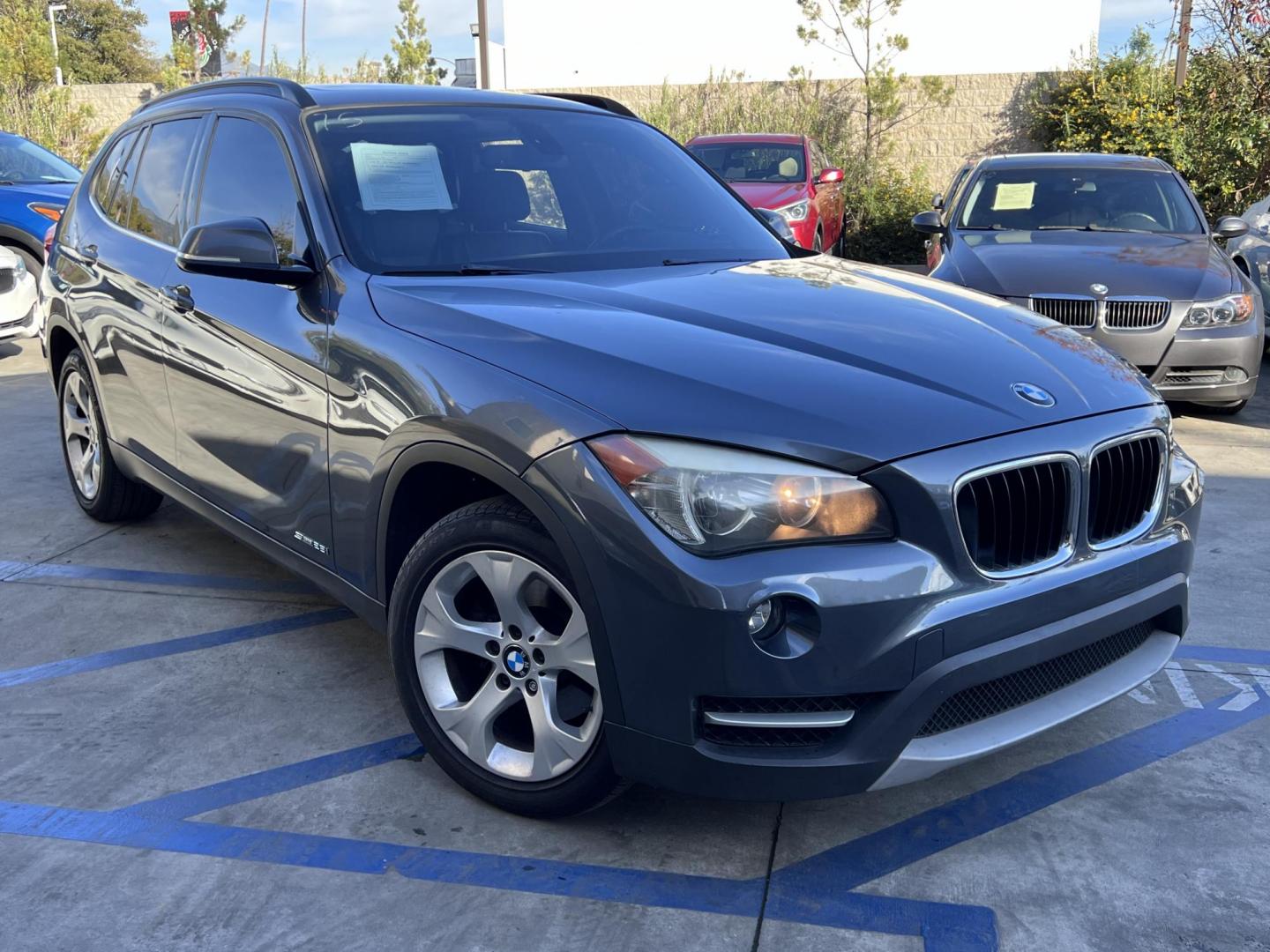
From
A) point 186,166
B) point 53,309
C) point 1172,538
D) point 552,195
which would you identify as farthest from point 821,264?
point 53,309

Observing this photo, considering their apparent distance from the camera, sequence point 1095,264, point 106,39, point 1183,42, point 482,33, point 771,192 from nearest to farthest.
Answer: point 1095,264
point 771,192
point 1183,42
point 482,33
point 106,39

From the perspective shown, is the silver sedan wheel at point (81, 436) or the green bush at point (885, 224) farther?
the green bush at point (885, 224)

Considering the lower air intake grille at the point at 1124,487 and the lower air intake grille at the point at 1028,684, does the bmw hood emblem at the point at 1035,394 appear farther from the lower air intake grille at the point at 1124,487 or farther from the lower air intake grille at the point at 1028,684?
the lower air intake grille at the point at 1028,684

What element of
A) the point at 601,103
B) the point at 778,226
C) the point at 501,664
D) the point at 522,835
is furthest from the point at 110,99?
the point at 522,835

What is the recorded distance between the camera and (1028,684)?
2701 millimetres

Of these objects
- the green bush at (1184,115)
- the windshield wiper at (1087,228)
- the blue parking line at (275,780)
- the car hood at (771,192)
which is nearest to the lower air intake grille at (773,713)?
the blue parking line at (275,780)

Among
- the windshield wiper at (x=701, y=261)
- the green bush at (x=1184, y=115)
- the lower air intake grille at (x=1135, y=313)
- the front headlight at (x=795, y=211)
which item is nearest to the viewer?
the windshield wiper at (x=701, y=261)

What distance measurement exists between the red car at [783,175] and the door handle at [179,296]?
8.48 metres

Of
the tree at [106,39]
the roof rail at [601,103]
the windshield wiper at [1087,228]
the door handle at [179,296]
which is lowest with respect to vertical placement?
the windshield wiper at [1087,228]

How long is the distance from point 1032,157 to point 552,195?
593 centimetres

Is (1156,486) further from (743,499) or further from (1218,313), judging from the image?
(1218,313)

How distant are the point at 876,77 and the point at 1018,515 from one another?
16.5 meters

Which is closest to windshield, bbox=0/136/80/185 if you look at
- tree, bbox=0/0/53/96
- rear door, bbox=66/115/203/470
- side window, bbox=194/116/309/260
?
rear door, bbox=66/115/203/470

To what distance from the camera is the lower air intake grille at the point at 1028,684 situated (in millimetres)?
2570
